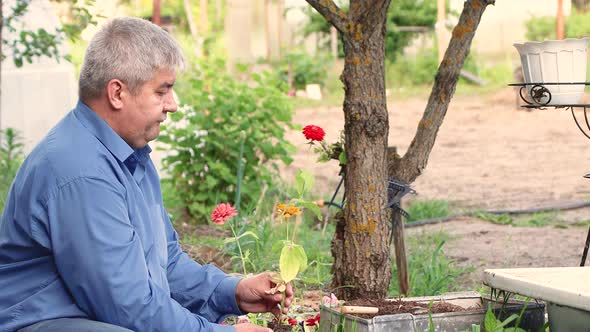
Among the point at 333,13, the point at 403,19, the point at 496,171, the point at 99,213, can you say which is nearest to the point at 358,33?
the point at 333,13

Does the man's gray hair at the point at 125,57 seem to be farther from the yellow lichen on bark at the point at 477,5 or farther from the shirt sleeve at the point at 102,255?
the yellow lichen on bark at the point at 477,5

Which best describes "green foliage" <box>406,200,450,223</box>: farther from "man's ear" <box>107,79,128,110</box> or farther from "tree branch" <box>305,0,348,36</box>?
"man's ear" <box>107,79,128,110</box>

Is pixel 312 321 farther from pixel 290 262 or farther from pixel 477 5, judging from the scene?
pixel 477 5

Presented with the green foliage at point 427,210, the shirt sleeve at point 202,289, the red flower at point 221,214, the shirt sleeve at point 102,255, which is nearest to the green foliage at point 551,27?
the green foliage at point 427,210

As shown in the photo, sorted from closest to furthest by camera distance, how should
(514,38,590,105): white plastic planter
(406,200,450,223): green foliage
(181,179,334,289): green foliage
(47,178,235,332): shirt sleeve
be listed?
(47,178,235,332): shirt sleeve
(514,38,590,105): white plastic planter
(181,179,334,289): green foliage
(406,200,450,223): green foliage

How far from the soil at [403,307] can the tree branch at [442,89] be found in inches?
41.8

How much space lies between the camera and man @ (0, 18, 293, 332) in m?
2.38

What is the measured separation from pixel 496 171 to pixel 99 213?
8819 mm

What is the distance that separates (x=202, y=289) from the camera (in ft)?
9.75

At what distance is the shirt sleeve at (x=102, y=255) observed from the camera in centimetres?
236

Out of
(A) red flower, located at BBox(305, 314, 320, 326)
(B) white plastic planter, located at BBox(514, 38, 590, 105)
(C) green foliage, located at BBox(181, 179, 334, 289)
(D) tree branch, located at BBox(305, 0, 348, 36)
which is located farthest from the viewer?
(C) green foliage, located at BBox(181, 179, 334, 289)

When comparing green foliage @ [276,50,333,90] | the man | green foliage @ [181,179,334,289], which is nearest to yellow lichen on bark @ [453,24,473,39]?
green foliage @ [181,179,334,289]

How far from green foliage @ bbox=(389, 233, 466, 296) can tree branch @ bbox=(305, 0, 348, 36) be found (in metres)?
1.27

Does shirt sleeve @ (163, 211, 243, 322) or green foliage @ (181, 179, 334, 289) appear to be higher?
shirt sleeve @ (163, 211, 243, 322)
